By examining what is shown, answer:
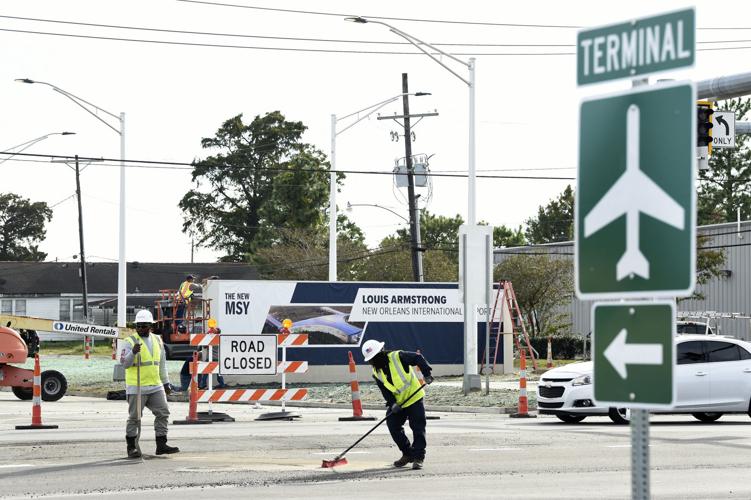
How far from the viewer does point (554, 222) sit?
102688mm

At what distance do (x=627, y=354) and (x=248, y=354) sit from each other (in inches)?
760

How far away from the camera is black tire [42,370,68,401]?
30297 mm

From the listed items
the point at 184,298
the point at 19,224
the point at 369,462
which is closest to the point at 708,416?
the point at 369,462

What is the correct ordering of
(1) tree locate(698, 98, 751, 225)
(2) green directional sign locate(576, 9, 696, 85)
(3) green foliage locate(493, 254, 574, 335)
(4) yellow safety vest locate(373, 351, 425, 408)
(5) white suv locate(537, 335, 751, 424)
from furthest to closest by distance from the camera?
(1) tree locate(698, 98, 751, 225), (3) green foliage locate(493, 254, 574, 335), (5) white suv locate(537, 335, 751, 424), (4) yellow safety vest locate(373, 351, 425, 408), (2) green directional sign locate(576, 9, 696, 85)

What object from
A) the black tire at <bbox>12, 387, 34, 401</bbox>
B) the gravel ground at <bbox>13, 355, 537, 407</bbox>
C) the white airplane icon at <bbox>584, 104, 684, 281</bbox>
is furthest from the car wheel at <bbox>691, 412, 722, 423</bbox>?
the white airplane icon at <bbox>584, 104, 684, 281</bbox>

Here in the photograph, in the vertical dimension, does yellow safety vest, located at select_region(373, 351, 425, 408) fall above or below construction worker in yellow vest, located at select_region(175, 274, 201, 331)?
below

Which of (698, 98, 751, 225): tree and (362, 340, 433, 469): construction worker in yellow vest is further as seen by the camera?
(698, 98, 751, 225): tree

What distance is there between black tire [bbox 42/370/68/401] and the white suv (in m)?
13.9

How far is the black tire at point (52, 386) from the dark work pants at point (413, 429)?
17.8 metres

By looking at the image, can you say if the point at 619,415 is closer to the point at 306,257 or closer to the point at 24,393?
the point at 24,393

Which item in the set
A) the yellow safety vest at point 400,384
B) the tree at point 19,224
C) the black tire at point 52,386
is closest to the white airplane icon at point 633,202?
the yellow safety vest at point 400,384

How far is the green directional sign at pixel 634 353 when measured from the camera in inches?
184

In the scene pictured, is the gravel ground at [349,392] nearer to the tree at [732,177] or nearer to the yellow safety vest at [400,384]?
the yellow safety vest at [400,384]

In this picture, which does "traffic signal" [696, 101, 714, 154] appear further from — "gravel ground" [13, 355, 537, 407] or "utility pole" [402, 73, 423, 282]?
"utility pole" [402, 73, 423, 282]
